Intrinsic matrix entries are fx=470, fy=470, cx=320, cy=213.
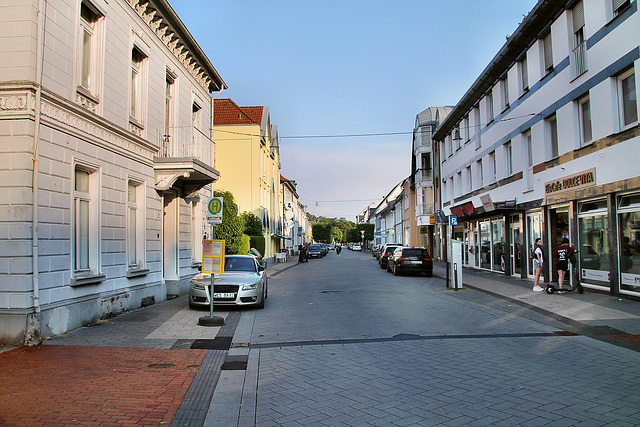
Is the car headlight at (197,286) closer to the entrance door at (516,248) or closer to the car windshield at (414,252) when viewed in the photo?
the entrance door at (516,248)

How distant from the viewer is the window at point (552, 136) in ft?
54.3

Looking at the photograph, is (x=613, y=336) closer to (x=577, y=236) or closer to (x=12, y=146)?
(x=577, y=236)

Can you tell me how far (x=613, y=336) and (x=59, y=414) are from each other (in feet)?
28.1

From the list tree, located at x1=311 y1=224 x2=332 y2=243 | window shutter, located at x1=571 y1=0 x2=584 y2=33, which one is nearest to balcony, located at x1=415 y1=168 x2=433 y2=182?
window shutter, located at x1=571 y1=0 x2=584 y2=33

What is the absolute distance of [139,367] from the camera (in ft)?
20.7

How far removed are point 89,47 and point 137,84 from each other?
8.24ft

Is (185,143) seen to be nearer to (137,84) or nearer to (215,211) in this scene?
(137,84)

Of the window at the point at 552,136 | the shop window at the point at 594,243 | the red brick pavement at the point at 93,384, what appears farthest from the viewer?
Result: the window at the point at 552,136

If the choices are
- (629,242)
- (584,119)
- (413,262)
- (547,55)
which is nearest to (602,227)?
(629,242)

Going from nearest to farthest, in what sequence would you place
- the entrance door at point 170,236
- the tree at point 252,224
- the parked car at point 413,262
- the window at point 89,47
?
1. the window at point 89,47
2. the entrance door at point 170,236
3. the parked car at point 413,262
4. the tree at point 252,224

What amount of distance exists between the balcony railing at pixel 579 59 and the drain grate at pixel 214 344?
12.9 meters

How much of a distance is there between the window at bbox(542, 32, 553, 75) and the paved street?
9.15m

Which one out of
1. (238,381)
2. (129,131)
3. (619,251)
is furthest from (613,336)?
(129,131)

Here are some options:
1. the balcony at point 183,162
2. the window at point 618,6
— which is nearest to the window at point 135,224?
the balcony at point 183,162
